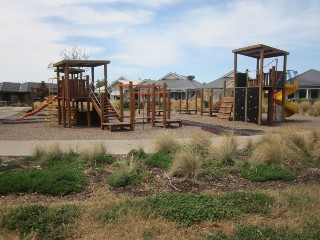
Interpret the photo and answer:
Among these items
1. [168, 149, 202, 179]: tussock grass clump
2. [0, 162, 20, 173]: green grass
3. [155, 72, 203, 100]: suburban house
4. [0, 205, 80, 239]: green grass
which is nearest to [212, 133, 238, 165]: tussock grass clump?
[168, 149, 202, 179]: tussock grass clump

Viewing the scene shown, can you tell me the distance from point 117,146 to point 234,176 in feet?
14.5

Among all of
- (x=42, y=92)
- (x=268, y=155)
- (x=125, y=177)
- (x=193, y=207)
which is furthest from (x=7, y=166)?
(x=42, y=92)

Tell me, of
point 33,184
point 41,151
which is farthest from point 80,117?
point 33,184

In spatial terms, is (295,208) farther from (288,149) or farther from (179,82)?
(179,82)

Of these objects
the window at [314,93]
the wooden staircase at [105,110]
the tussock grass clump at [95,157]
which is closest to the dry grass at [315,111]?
the wooden staircase at [105,110]

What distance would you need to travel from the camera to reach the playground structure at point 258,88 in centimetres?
1962

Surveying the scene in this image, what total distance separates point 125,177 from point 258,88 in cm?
1462

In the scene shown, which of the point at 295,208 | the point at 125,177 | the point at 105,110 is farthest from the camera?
the point at 105,110

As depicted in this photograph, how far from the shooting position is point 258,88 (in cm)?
1959

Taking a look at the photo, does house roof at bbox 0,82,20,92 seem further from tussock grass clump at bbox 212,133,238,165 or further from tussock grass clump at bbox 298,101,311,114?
tussock grass clump at bbox 212,133,238,165

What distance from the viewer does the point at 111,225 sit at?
15.0 feet

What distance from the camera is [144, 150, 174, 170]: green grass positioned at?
7676mm

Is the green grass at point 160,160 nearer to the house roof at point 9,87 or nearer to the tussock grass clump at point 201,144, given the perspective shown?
the tussock grass clump at point 201,144

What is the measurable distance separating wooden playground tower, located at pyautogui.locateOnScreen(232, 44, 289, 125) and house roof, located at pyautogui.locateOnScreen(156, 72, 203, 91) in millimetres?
37341
